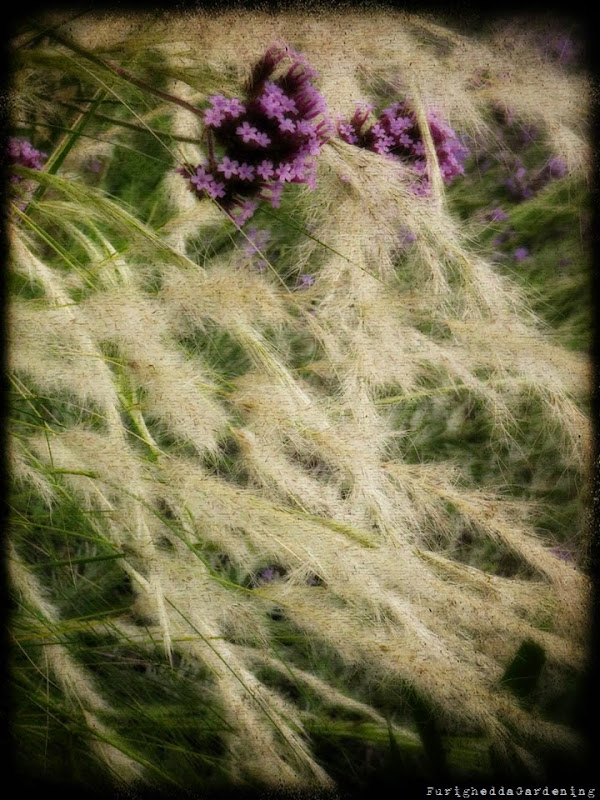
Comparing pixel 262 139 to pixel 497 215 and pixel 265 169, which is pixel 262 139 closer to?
pixel 265 169

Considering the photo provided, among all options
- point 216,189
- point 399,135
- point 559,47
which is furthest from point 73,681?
point 559,47

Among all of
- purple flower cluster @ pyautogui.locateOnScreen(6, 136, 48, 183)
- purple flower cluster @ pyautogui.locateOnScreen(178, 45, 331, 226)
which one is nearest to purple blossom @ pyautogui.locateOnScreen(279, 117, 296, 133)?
purple flower cluster @ pyautogui.locateOnScreen(178, 45, 331, 226)

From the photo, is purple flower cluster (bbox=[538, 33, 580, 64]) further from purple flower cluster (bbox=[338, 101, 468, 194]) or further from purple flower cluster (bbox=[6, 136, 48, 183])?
purple flower cluster (bbox=[6, 136, 48, 183])

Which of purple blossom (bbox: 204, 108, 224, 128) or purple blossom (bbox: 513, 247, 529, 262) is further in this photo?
purple blossom (bbox: 513, 247, 529, 262)

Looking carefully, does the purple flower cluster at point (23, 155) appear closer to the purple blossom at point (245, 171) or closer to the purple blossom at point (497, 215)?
the purple blossom at point (245, 171)

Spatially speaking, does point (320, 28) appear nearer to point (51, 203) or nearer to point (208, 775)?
point (51, 203)

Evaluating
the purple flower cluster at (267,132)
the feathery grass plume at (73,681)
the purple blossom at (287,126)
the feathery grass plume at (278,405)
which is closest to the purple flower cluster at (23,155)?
the feathery grass plume at (278,405)
